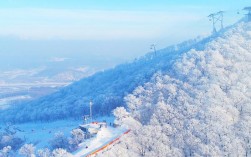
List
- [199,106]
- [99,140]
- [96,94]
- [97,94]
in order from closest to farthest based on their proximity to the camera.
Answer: [99,140] → [199,106] → [97,94] → [96,94]

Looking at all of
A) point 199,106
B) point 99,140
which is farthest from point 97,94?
point 99,140

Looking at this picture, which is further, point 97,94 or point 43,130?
point 97,94

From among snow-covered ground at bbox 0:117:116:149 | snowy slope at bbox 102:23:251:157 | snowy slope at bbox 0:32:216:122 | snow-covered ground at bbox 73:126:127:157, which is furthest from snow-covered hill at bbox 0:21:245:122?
snow-covered ground at bbox 73:126:127:157

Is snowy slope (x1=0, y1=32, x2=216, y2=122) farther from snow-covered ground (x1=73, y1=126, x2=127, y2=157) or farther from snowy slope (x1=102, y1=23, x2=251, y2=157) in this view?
snow-covered ground (x1=73, y1=126, x2=127, y2=157)

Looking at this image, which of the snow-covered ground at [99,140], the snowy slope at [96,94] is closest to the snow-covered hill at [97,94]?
the snowy slope at [96,94]

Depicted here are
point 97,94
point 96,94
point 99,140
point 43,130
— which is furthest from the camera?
point 96,94

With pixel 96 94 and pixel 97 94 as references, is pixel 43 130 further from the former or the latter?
pixel 96 94

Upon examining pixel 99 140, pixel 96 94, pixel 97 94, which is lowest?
pixel 99 140

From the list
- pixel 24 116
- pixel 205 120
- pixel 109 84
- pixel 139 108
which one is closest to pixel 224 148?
pixel 205 120

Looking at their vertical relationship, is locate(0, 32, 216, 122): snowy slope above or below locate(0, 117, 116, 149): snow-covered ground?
above
